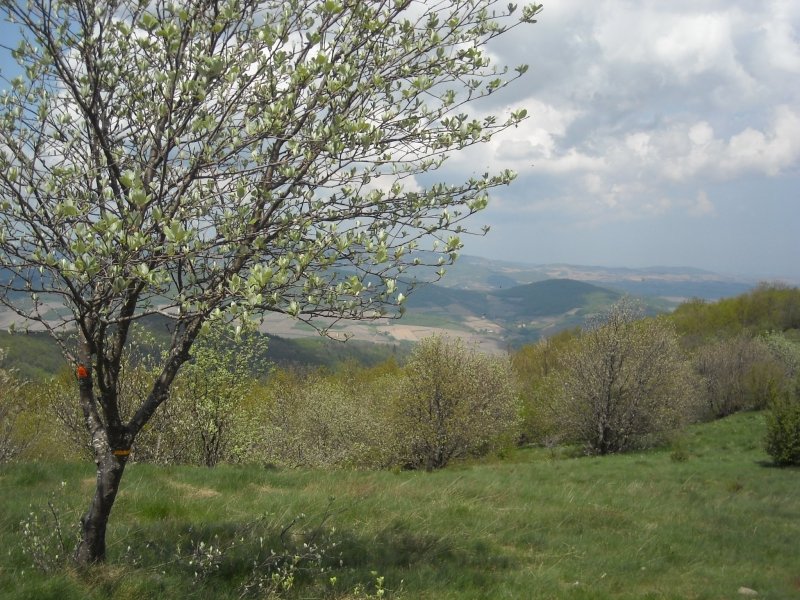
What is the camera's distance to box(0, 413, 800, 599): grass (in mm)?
6688

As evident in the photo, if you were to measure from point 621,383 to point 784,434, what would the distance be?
10663mm

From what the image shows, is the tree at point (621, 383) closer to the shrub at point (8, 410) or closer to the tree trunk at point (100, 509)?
the shrub at point (8, 410)

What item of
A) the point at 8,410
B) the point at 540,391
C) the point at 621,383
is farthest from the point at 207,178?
the point at 540,391

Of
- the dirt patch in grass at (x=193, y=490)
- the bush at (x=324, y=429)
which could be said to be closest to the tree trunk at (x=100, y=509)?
the dirt patch in grass at (x=193, y=490)

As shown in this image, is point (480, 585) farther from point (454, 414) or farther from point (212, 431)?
point (454, 414)

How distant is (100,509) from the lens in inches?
229

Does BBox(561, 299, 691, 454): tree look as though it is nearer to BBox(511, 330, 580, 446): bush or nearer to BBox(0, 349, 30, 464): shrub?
BBox(511, 330, 580, 446): bush

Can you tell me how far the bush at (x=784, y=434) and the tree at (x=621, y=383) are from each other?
8977 mm

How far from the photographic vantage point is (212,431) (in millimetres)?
20750

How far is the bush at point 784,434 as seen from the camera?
2592 cm

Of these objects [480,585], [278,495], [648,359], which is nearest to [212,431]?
[278,495]

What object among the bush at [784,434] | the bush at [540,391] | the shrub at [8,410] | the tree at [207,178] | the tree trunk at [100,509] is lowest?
the bush at [540,391]

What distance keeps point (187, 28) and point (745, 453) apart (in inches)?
1476

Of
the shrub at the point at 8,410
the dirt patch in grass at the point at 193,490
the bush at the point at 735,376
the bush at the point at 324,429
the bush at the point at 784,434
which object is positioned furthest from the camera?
the bush at the point at 735,376
